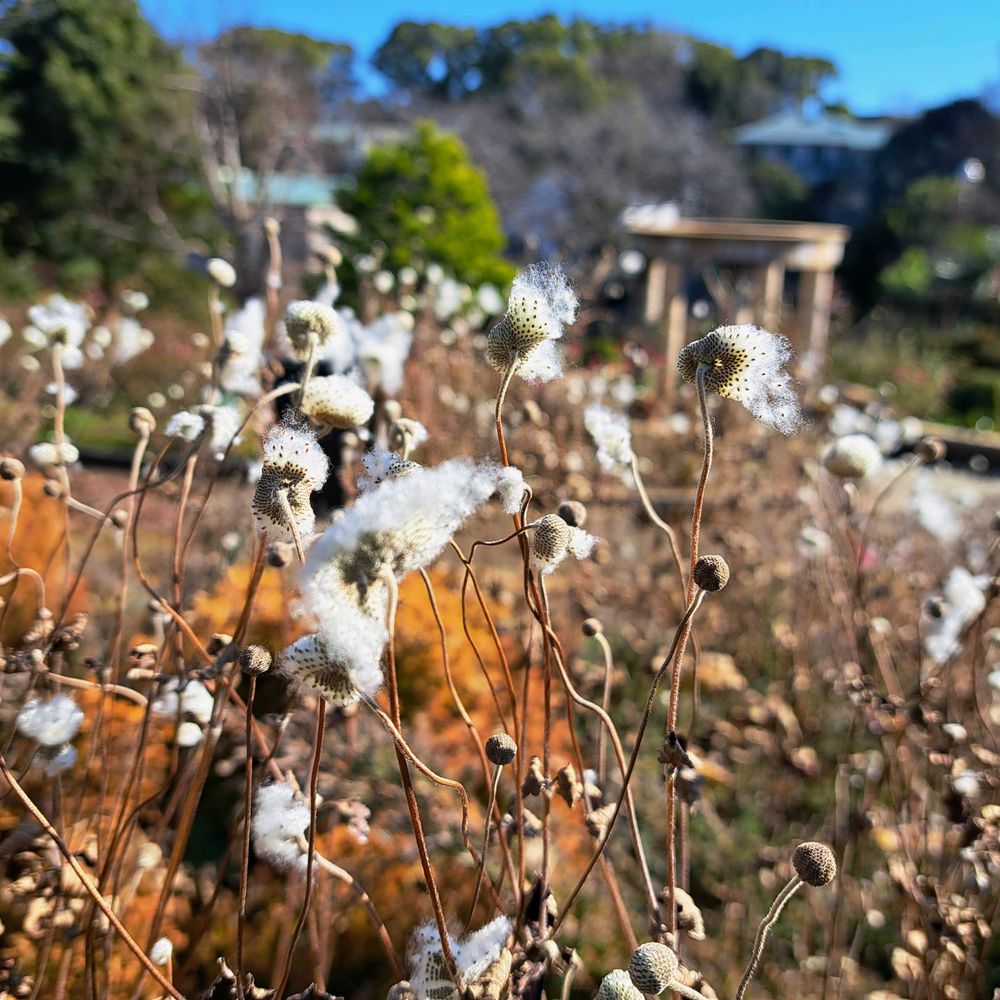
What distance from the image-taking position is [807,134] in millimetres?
38656

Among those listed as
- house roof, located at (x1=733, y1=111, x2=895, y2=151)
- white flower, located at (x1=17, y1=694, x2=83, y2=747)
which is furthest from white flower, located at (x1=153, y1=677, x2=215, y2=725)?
house roof, located at (x1=733, y1=111, x2=895, y2=151)

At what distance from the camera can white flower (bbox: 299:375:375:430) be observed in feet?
3.11

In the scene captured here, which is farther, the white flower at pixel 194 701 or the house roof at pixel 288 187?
the house roof at pixel 288 187

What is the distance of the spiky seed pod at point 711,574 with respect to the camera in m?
0.78

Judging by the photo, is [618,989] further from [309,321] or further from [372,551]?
[309,321]

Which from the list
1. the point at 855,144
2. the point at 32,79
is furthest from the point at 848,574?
the point at 855,144

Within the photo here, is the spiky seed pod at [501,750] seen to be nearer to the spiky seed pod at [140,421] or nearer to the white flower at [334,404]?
the white flower at [334,404]

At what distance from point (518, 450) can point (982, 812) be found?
2.35 metres

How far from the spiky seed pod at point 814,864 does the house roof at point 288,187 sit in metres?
16.1

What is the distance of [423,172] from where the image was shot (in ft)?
36.1

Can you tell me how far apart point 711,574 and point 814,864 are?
262 millimetres

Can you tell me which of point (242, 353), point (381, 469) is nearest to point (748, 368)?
point (381, 469)

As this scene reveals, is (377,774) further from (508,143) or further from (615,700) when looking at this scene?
(508,143)

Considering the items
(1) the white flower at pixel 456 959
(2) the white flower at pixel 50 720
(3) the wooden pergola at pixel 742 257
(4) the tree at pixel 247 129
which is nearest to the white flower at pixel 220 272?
(2) the white flower at pixel 50 720
